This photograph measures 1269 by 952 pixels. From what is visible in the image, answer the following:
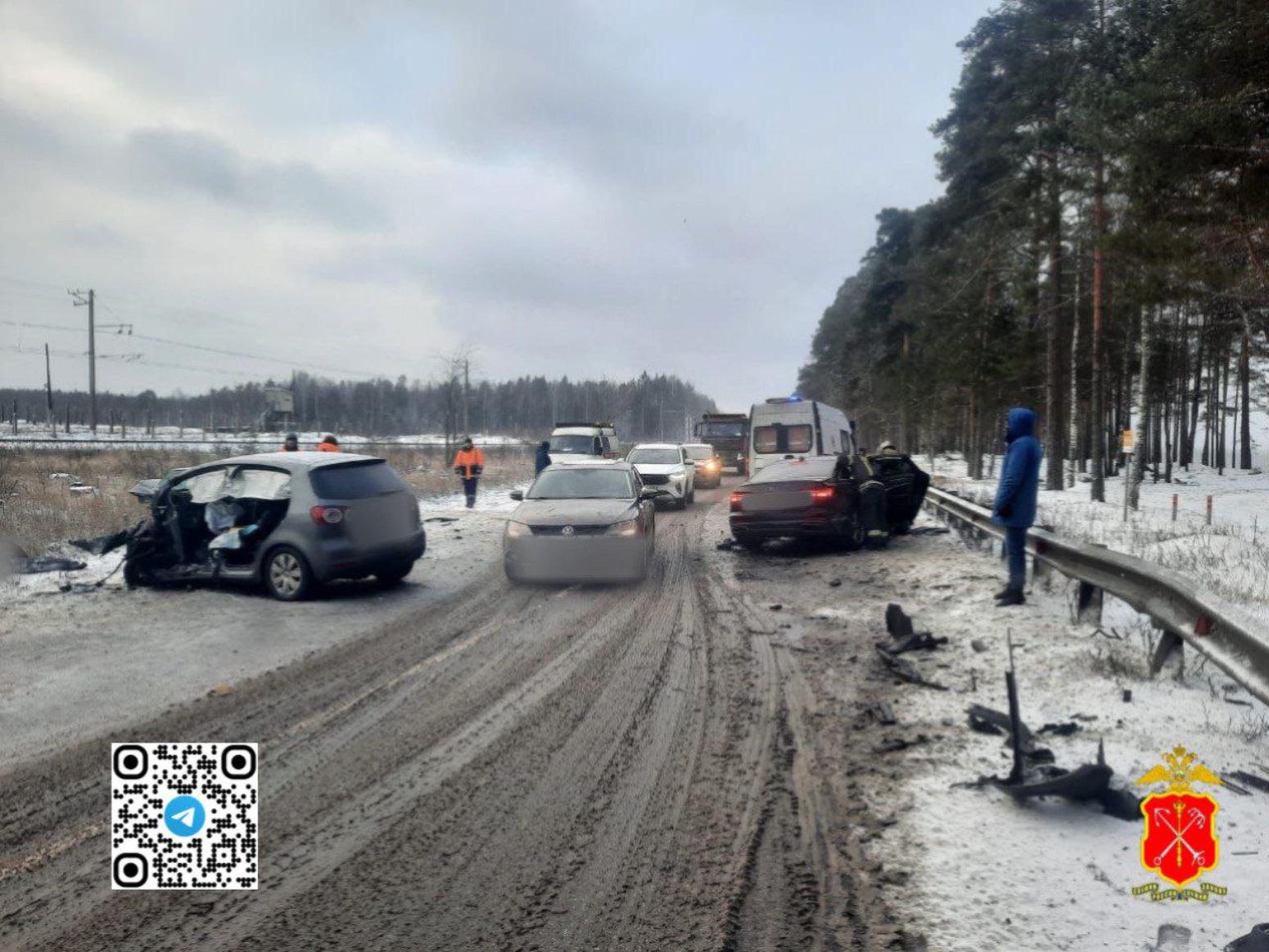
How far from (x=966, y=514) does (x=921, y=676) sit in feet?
25.4

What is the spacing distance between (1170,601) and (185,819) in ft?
19.4

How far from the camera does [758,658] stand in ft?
23.9

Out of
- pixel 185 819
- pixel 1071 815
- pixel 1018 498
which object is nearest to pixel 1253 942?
pixel 1071 815

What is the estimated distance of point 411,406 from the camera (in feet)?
568

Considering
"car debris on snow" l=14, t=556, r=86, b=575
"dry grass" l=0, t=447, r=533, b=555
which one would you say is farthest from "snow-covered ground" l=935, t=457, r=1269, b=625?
"dry grass" l=0, t=447, r=533, b=555

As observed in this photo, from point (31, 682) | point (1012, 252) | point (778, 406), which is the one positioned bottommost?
point (31, 682)

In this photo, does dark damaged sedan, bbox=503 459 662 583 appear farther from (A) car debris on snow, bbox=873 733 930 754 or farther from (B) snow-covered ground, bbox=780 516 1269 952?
(A) car debris on snow, bbox=873 733 930 754

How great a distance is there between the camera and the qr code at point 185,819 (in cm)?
362

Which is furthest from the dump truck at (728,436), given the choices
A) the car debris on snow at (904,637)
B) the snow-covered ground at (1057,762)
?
the car debris on snow at (904,637)

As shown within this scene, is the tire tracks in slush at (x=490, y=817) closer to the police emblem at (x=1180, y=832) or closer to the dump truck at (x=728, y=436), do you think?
the police emblem at (x=1180, y=832)

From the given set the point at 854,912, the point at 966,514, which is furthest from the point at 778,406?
the point at 854,912

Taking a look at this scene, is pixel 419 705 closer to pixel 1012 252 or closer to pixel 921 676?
pixel 921 676

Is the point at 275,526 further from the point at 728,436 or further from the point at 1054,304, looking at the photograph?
the point at 728,436

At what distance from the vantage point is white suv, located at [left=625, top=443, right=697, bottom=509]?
23094 millimetres
